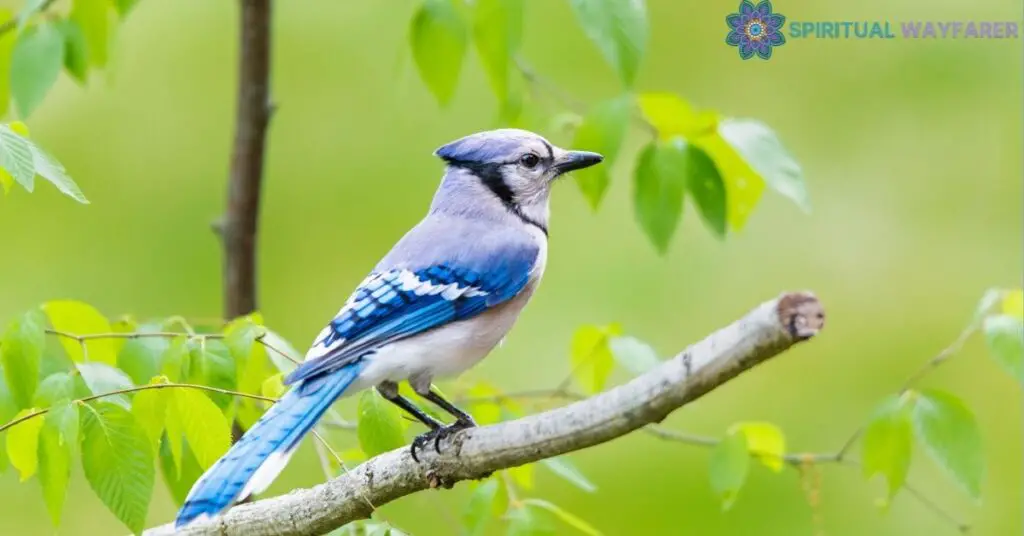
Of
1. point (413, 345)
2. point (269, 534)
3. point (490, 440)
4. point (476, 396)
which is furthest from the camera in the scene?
point (476, 396)

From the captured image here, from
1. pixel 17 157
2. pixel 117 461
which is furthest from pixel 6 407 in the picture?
pixel 17 157

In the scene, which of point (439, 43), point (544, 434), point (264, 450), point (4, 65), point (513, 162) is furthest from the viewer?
point (4, 65)

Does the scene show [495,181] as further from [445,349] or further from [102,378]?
[102,378]

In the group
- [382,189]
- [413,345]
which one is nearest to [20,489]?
[382,189]

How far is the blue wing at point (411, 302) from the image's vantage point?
179 centimetres

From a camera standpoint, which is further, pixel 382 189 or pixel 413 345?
pixel 382 189

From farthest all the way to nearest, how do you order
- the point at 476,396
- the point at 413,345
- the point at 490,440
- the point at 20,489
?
the point at 20,489 < the point at 476,396 < the point at 413,345 < the point at 490,440

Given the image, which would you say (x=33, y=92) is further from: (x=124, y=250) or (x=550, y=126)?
(x=124, y=250)

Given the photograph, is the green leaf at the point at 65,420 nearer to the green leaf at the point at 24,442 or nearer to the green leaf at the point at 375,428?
the green leaf at the point at 24,442

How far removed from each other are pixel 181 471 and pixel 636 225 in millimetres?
2461

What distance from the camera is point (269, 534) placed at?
1716 mm

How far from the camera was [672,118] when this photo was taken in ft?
6.77

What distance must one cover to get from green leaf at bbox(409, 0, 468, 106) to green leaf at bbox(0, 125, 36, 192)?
70 centimetres

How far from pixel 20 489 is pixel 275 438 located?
2624mm
